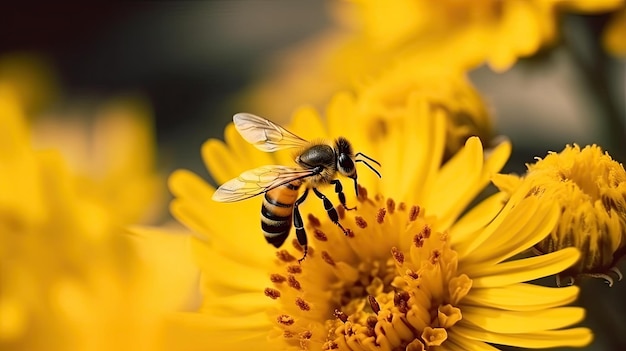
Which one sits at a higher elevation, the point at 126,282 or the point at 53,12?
the point at 53,12

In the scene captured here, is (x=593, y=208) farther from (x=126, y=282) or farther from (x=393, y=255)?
(x=126, y=282)

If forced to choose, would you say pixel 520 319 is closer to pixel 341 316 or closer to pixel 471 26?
pixel 341 316

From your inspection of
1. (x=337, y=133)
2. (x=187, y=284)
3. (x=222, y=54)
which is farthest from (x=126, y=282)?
(x=222, y=54)

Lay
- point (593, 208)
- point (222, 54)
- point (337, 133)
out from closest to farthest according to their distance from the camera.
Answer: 1. point (593, 208)
2. point (337, 133)
3. point (222, 54)

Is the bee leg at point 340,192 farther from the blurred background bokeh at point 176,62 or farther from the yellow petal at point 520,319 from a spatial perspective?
the blurred background bokeh at point 176,62

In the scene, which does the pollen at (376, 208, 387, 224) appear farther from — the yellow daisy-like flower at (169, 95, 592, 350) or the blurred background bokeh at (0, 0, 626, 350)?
the blurred background bokeh at (0, 0, 626, 350)

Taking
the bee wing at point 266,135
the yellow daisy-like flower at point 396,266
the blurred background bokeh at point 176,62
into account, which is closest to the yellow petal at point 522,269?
the yellow daisy-like flower at point 396,266
